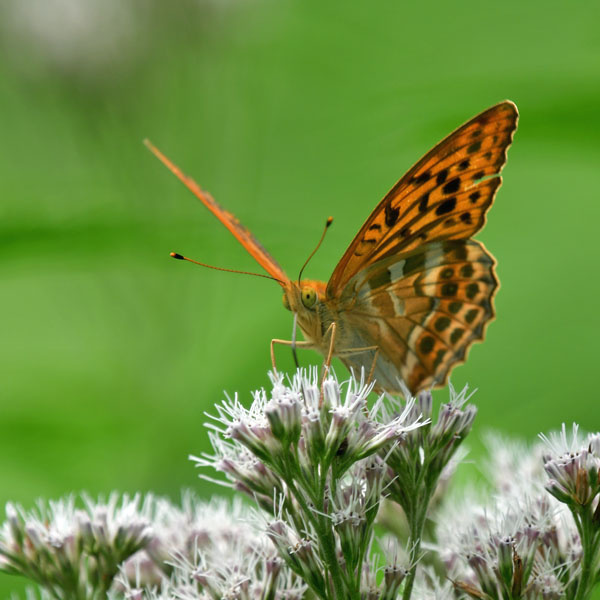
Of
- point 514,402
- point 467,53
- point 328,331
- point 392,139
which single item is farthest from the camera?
point 467,53

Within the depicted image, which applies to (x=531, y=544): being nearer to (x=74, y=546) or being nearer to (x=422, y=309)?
(x=422, y=309)

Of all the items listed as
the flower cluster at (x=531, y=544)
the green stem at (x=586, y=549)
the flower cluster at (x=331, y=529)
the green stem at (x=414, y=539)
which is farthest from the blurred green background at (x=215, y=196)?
the green stem at (x=414, y=539)

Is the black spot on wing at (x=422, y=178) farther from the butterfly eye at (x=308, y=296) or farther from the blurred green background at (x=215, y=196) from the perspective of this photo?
the butterfly eye at (x=308, y=296)

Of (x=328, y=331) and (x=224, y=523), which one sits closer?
(x=224, y=523)

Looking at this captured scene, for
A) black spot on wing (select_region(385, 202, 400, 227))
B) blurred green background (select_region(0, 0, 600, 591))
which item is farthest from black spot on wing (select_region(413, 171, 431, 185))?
blurred green background (select_region(0, 0, 600, 591))

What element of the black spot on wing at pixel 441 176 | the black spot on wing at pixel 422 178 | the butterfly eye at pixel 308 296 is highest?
the black spot on wing at pixel 441 176

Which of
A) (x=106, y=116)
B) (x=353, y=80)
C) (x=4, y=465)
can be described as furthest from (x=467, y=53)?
(x=4, y=465)

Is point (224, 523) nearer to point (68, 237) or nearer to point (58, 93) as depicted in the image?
point (68, 237)
